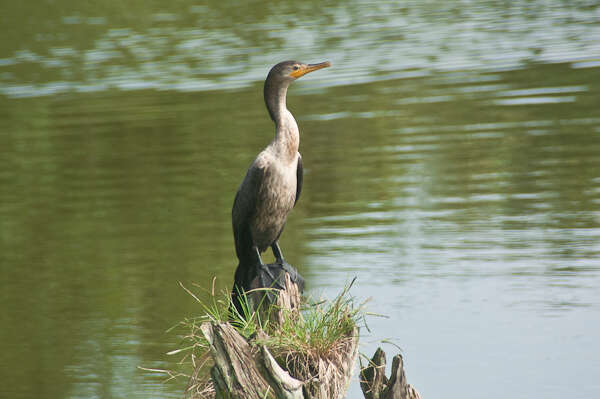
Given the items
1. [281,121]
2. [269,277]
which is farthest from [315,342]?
[281,121]

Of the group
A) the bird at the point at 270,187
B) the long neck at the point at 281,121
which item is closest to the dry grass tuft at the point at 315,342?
the bird at the point at 270,187

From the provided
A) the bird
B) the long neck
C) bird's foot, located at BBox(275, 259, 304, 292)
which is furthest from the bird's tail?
the long neck

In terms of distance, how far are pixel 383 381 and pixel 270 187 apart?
3.61 feet

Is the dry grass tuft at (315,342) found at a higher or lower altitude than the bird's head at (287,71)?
lower

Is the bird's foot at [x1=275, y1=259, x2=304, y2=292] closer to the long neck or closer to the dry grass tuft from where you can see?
the dry grass tuft

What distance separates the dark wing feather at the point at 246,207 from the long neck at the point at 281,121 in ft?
0.51

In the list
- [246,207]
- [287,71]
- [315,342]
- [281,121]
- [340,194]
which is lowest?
[340,194]

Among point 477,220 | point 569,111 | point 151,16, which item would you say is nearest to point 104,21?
point 151,16

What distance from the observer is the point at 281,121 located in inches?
196

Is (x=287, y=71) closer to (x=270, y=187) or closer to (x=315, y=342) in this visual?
(x=270, y=187)

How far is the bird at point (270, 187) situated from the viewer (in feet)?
16.4

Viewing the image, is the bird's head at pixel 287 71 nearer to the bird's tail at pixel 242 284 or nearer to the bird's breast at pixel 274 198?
the bird's breast at pixel 274 198

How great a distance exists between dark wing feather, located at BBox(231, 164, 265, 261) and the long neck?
155 mm

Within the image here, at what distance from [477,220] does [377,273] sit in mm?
1656
